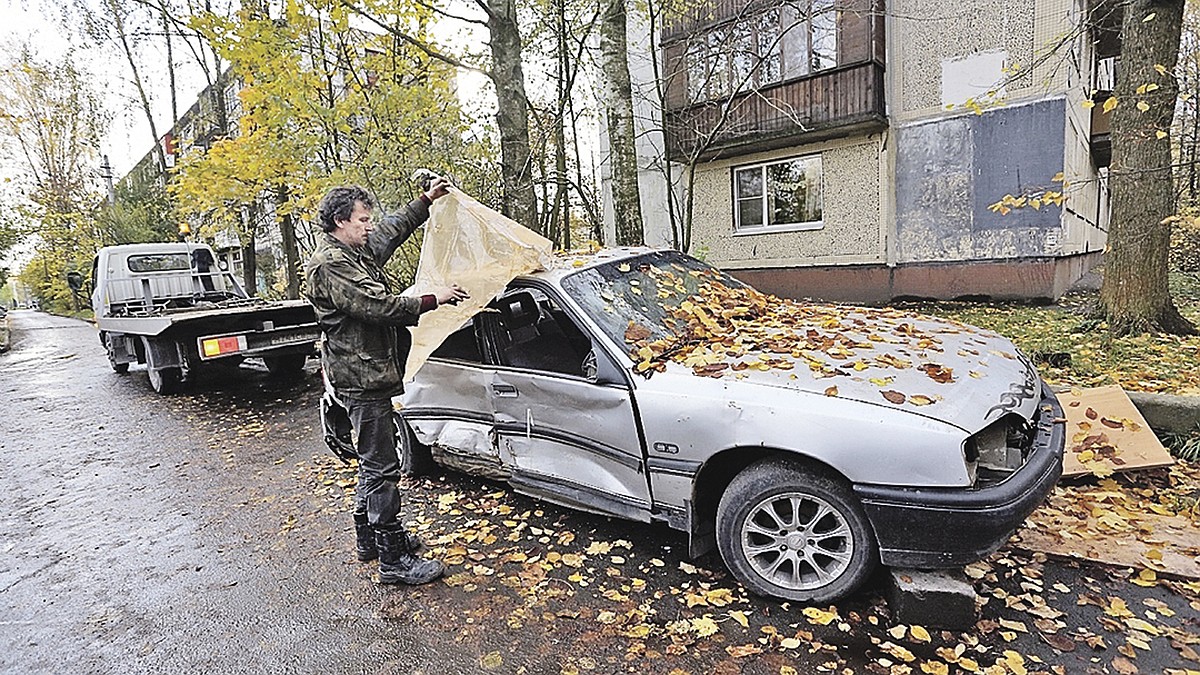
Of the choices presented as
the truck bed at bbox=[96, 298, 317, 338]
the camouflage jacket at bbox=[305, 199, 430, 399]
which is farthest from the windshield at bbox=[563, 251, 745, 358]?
the truck bed at bbox=[96, 298, 317, 338]

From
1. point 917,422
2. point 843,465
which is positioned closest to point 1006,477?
point 917,422

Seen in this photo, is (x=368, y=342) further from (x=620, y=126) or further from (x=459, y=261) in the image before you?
(x=620, y=126)

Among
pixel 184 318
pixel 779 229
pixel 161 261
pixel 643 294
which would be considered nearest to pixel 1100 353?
pixel 643 294

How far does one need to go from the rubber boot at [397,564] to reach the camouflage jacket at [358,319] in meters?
0.74

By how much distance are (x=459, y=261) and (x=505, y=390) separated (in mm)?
791

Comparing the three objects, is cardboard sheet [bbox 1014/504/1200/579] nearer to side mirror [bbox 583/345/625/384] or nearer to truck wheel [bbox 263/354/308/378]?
side mirror [bbox 583/345/625/384]

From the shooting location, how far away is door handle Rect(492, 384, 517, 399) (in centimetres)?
364

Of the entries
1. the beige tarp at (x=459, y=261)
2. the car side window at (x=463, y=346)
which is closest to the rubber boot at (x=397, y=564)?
the beige tarp at (x=459, y=261)

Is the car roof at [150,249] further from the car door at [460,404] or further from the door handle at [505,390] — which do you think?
the door handle at [505,390]

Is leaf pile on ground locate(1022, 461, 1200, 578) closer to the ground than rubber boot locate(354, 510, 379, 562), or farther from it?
closer to the ground

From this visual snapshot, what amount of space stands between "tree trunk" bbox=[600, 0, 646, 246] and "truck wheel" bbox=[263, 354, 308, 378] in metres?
5.55

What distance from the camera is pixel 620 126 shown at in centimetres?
772

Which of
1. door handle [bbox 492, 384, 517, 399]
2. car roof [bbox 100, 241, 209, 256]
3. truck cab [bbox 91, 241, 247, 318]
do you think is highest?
car roof [bbox 100, 241, 209, 256]

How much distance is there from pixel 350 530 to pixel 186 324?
5518 mm
